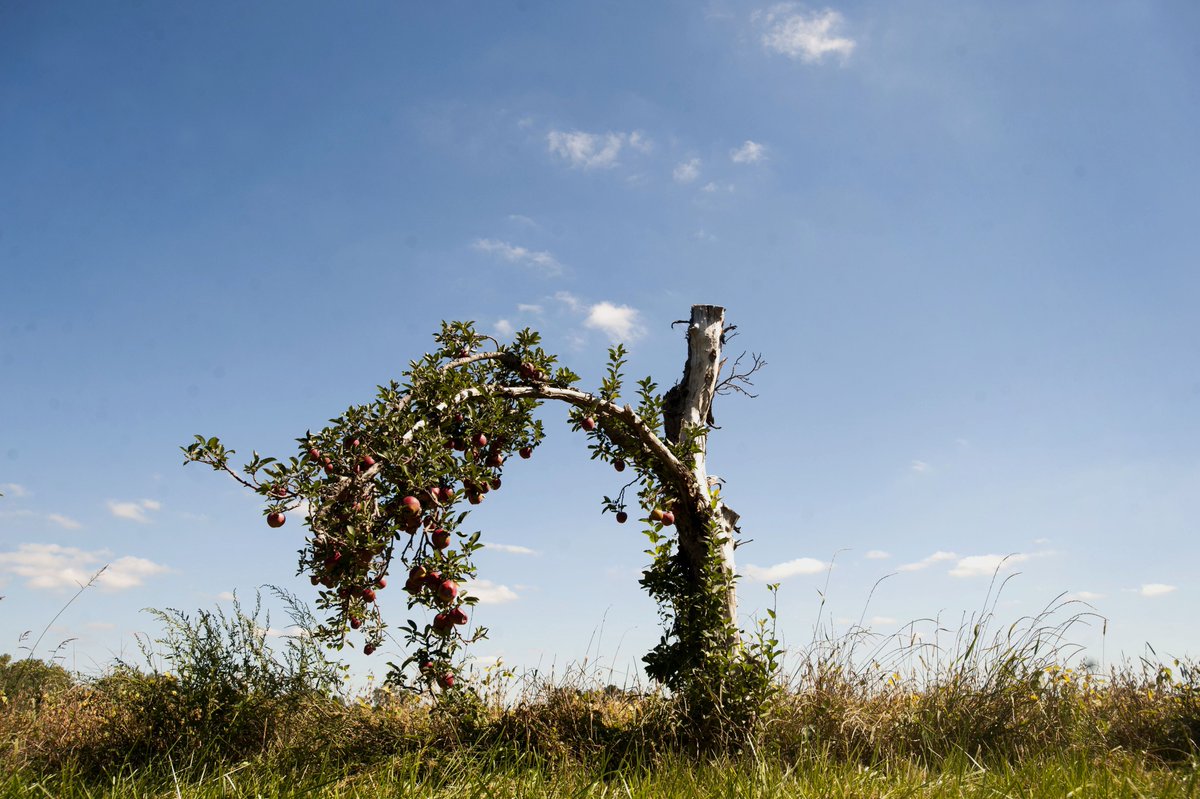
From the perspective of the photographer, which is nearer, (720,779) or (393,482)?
(720,779)

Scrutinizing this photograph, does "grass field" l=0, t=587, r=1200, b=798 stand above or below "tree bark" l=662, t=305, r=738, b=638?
below

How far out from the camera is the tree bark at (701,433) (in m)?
6.91

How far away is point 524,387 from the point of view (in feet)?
21.9

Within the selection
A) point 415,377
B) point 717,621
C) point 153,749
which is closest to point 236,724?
point 153,749

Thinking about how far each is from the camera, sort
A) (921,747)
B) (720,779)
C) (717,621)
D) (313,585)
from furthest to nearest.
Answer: (717,621) < (921,747) < (313,585) < (720,779)

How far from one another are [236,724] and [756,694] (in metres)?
4.19

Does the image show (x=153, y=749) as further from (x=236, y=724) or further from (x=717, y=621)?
(x=717, y=621)

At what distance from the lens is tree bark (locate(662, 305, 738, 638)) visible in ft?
22.7

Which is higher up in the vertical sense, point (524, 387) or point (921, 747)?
point (524, 387)

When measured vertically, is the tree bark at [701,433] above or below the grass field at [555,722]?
above

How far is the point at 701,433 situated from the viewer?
723cm

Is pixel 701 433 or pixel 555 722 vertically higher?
pixel 701 433

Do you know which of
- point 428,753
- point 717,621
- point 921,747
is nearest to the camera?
point 428,753

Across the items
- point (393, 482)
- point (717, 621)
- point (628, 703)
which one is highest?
point (393, 482)
